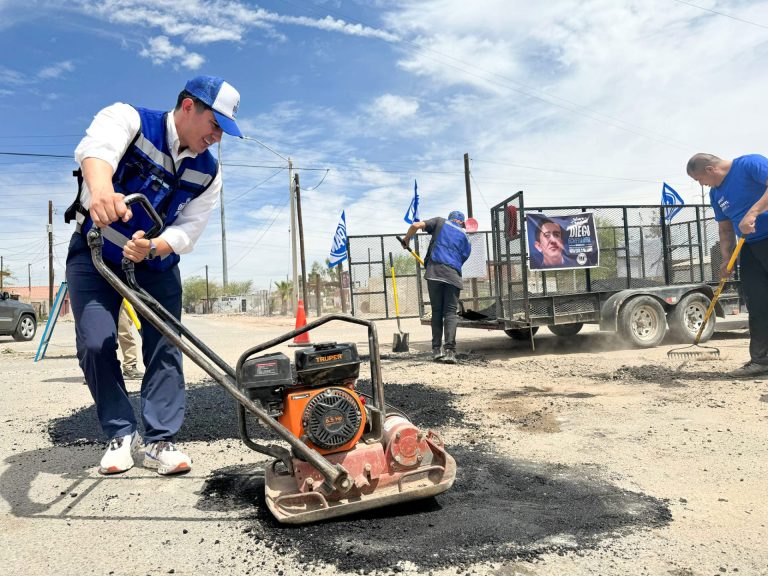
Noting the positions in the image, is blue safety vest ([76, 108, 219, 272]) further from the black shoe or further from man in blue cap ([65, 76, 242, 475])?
the black shoe

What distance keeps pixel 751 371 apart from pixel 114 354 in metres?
5.57

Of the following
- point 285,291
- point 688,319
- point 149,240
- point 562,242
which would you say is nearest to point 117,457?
point 149,240

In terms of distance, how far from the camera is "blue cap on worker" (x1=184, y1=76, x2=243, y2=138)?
284 centimetres

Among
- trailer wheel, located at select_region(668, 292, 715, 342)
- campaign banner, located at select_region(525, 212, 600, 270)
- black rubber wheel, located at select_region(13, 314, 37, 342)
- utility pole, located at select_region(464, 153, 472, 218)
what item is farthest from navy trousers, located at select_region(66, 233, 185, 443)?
utility pole, located at select_region(464, 153, 472, 218)

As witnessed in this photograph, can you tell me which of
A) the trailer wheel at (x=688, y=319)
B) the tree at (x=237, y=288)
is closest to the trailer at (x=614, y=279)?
the trailer wheel at (x=688, y=319)

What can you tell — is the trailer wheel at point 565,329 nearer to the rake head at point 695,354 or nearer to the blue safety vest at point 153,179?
the rake head at point 695,354

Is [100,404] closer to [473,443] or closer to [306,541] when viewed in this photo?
[306,541]

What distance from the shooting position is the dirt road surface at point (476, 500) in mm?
2049

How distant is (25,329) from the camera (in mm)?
15875

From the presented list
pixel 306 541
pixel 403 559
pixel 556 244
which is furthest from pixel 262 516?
pixel 556 244

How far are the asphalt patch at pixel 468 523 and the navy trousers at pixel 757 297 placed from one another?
362cm

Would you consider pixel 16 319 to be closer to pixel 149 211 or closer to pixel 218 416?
pixel 218 416

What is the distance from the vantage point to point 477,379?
6.19 m

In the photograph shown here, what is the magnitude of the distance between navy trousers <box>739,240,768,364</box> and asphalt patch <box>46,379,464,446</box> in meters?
3.03
